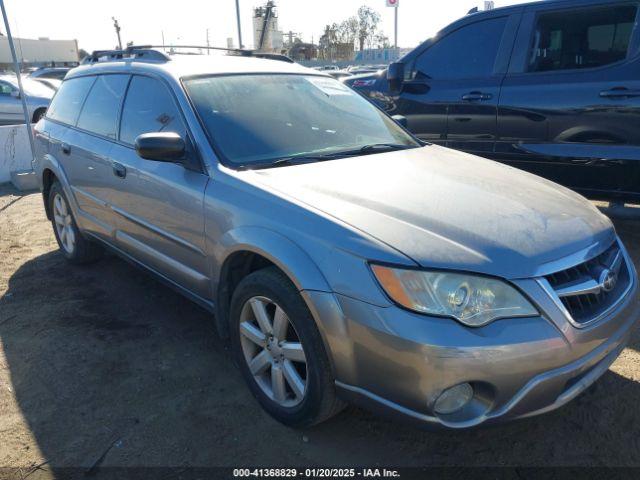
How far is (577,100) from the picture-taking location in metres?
4.32

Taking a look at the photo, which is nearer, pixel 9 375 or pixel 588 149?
pixel 9 375

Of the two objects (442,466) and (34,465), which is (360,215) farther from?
(34,465)

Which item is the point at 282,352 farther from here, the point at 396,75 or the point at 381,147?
the point at 396,75

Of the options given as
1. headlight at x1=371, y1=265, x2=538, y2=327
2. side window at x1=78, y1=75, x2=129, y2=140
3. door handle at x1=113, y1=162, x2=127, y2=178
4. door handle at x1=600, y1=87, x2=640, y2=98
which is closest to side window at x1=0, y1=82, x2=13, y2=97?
side window at x1=78, y1=75, x2=129, y2=140

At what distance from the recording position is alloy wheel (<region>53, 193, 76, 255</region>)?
471 cm

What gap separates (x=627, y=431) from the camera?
2.46 m

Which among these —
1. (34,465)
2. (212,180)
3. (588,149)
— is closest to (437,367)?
(212,180)

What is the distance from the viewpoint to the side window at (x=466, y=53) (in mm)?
4879

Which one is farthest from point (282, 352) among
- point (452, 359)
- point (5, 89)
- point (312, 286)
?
point (5, 89)

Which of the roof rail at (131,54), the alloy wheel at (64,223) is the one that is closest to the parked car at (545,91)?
the roof rail at (131,54)

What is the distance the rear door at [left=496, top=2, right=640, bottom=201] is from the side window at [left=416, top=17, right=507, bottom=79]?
0.79ft

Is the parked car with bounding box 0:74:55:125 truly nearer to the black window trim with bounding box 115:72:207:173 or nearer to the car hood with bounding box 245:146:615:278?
the black window trim with bounding box 115:72:207:173

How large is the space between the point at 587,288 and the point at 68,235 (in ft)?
13.9

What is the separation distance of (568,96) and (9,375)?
176 inches
